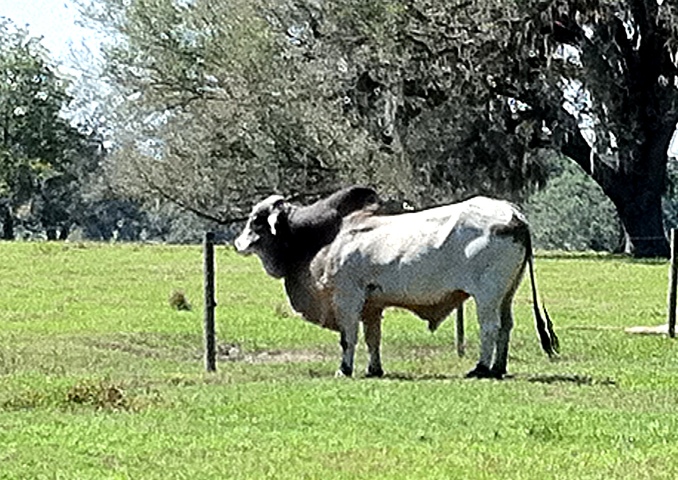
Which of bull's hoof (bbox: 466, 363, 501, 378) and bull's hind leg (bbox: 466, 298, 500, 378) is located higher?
bull's hind leg (bbox: 466, 298, 500, 378)

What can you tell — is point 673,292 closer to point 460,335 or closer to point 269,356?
point 460,335

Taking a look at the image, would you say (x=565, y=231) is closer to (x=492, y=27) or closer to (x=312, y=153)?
(x=312, y=153)

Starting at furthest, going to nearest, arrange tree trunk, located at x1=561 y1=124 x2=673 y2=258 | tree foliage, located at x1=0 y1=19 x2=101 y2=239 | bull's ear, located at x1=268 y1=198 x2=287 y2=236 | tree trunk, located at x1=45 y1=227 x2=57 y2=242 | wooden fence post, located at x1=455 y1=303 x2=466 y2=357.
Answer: tree trunk, located at x1=45 y1=227 x2=57 y2=242 → tree foliage, located at x1=0 y1=19 x2=101 y2=239 → tree trunk, located at x1=561 y1=124 x2=673 y2=258 → wooden fence post, located at x1=455 y1=303 x2=466 y2=357 → bull's ear, located at x1=268 y1=198 x2=287 y2=236

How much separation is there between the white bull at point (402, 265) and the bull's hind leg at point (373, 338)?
0.01 meters

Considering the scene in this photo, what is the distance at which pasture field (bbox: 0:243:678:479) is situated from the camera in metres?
10.8

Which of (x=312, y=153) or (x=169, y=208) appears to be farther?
(x=169, y=208)

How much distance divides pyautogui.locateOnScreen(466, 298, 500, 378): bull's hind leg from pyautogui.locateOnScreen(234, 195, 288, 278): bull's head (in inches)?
101

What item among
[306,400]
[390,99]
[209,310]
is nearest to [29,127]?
[390,99]

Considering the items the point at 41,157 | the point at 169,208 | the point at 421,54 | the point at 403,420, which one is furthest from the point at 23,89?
the point at 403,420

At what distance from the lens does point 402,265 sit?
1698 centimetres

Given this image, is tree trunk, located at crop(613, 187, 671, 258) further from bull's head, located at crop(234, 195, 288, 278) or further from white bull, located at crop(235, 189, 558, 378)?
white bull, located at crop(235, 189, 558, 378)

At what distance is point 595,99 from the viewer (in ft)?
142

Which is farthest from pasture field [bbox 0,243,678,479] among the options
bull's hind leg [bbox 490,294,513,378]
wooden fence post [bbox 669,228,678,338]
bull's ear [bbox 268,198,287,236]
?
bull's ear [bbox 268,198,287,236]

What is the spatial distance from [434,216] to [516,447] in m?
5.84
